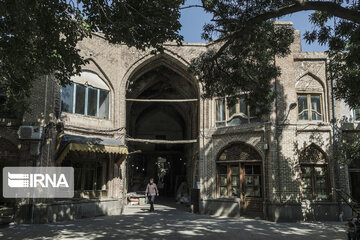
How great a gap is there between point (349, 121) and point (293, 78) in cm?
311

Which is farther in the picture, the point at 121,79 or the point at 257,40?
the point at 121,79

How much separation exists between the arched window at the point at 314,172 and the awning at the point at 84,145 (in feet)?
26.3

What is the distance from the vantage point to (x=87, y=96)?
15070 millimetres

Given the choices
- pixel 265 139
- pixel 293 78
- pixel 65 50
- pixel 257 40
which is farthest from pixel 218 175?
pixel 65 50

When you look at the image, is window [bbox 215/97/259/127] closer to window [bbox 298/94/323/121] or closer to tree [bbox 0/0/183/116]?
window [bbox 298/94/323/121]

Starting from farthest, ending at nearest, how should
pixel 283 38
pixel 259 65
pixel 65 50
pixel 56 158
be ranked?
pixel 56 158 < pixel 259 65 < pixel 283 38 < pixel 65 50

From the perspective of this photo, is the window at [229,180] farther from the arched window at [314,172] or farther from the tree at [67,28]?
the tree at [67,28]

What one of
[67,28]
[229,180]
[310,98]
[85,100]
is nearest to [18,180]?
[85,100]

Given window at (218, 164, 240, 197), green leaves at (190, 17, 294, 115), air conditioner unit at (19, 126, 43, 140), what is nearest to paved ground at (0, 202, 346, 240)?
window at (218, 164, 240, 197)

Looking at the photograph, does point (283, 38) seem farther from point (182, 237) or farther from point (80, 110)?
point (80, 110)

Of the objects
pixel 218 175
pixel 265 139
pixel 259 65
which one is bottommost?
pixel 218 175

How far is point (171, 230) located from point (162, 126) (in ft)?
56.3

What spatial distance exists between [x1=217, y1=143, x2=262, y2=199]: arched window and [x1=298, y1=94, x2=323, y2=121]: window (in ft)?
9.02

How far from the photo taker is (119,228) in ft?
35.2
